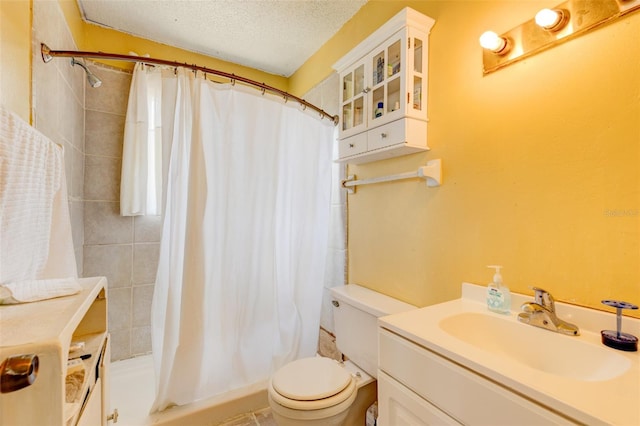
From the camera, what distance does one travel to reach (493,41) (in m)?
1.06

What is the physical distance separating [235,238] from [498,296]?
3.96 ft

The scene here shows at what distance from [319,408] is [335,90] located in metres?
1.82

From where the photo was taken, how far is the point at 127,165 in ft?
6.32

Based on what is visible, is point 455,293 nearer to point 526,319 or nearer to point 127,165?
point 526,319

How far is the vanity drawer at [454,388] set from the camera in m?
0.61

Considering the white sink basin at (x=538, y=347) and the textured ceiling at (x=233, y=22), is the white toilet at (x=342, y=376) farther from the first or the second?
the textured ceiling at (x=233, y=22)

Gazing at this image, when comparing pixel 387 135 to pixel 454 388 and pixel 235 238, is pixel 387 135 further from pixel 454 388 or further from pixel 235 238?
pixel 454 388

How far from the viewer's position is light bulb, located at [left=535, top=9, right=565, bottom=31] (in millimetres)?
917

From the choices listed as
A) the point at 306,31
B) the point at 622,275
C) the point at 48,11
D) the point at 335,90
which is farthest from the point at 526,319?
the point at 48,11

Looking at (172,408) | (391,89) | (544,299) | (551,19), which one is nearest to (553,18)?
(551,19)

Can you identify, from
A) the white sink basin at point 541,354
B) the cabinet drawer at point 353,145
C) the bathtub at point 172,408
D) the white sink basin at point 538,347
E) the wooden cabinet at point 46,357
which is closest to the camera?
the wooden cabinet at point 46,357

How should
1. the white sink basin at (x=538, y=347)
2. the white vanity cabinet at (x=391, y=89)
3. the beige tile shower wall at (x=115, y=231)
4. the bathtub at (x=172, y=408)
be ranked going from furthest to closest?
the beige tile shower wall at (x=115, y=231) < the bathtub at (x=172, y=408) < the white vanity cabinet at (x=391, y=89) < the white sink basin at (x=538, y=347)

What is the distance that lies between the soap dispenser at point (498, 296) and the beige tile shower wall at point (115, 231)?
2103 millimetres

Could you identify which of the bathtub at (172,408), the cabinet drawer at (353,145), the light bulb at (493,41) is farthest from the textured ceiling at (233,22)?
the bathtub at (172,408)
